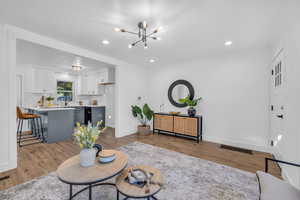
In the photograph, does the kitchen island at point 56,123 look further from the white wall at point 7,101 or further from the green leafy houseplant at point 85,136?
the green leafy houseplant at point 85,136

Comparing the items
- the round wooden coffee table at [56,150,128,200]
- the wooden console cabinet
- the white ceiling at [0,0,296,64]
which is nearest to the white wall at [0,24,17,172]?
the white ceiling at [0,0,296,64]

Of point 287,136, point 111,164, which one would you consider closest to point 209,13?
point 287,136

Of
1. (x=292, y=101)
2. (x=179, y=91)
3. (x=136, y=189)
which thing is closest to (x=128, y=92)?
(x=179, y=91)

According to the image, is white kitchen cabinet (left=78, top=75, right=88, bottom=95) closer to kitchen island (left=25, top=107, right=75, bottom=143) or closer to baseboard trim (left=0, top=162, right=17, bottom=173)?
kitchen island (left=25, top=107, right=75, bottom=143)

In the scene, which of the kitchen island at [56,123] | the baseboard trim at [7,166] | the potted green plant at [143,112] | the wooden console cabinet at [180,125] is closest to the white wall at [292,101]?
the wooden console cabinet at [180,125]

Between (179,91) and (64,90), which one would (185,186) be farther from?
(64,90)

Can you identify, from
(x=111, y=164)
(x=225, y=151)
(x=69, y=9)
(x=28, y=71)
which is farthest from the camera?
(x=28, y=71)

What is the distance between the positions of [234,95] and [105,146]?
3.85 metres

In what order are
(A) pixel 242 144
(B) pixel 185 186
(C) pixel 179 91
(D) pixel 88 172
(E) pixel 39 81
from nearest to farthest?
1. (D) pixel 88 172
2. (B) pixel 185 186
3. (A) pixel 242 144
4. (C) pixel 179 91
5. (E) pixel 39 81

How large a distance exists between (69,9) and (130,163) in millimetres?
2793

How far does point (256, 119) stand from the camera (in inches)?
131

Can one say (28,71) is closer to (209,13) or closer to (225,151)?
(209,13)

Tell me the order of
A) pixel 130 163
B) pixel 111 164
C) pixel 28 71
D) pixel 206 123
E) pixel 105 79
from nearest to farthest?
pixel 111 164 < pixel 130 163 < pixel 206 123 < pixel 28 71 < pixel 105 79

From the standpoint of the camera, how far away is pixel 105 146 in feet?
11.5
